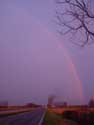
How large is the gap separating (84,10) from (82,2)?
386 millimetres

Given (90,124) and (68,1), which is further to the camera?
(90,124)

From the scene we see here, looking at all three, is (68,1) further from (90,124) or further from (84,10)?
(90,124)

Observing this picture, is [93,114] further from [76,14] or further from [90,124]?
[76,14]

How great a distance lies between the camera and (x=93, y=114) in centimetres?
3759

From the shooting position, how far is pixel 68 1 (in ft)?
52.9

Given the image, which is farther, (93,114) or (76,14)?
(93,114)

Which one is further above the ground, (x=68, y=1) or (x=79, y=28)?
(x=68, y=1)

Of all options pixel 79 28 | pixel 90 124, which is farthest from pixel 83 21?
pixel 90 124

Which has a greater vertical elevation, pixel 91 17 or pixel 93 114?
pixel 91 17

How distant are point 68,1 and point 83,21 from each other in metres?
1.18

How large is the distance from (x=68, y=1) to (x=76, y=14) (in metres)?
0.73

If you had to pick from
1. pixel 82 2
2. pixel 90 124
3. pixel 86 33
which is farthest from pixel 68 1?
pixel 90 124

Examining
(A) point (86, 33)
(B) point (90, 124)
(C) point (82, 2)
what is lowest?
(B) point (90, 124)

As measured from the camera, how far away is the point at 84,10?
15836mm
